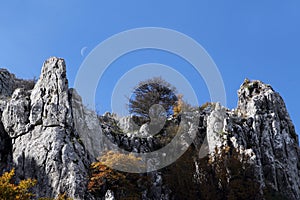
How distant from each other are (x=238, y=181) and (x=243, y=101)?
38.7 feet

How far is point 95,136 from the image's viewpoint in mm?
31344

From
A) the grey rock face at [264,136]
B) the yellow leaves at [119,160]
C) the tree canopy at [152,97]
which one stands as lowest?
the yellow leaves at [119,160]

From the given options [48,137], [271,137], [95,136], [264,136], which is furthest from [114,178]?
[271,137]

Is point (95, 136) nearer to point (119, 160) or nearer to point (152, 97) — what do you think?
point (119, 160)

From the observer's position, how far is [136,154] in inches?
1287

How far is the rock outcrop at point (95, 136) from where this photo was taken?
89.7ft

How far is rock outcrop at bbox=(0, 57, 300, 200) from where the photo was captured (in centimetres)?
2733

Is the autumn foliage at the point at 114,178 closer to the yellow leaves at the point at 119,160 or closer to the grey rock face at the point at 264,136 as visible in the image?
the yellow leaves at the point at 119,160

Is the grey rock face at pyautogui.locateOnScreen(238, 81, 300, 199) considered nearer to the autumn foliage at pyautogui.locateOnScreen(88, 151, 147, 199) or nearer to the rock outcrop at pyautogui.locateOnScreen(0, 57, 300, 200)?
the rock outcrop at pyautogui.locateOnScreen(0, 57, 300, 200)

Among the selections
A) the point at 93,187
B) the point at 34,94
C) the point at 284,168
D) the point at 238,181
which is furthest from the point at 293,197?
the point at 34,94

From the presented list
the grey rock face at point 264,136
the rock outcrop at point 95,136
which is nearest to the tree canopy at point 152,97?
the rock outcrop at point 95,136

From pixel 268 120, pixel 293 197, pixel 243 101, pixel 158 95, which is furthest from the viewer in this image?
pixel 158 95

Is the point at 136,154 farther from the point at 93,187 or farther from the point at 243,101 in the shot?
the point at 243,101

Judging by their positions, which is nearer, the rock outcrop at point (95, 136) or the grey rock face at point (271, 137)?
the rock outcrop at point (95, 136)
